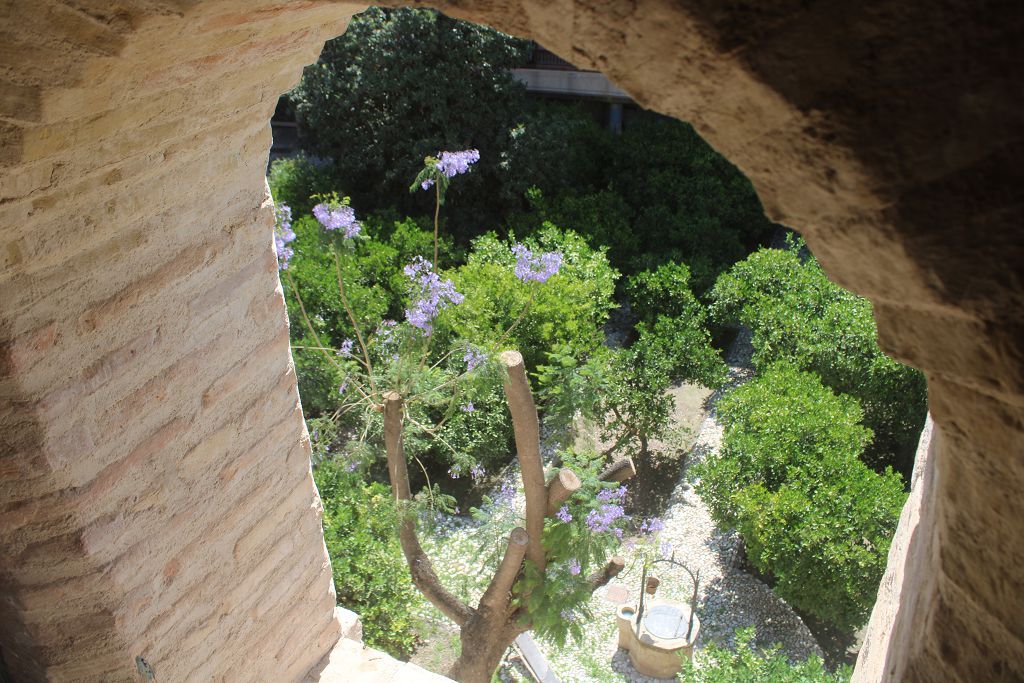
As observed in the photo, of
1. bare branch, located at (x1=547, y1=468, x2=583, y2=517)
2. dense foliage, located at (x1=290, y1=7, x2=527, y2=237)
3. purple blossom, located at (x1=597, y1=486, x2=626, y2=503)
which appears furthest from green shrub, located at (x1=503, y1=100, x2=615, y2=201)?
bare branch, located at (x1=547, y1=468, x2=583, y2=517)

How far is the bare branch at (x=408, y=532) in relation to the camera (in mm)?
4273

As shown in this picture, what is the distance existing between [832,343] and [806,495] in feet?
5.42

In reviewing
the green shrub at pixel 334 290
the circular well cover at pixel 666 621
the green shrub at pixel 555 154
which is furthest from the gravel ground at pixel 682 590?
the green shrub at pixel 555 154

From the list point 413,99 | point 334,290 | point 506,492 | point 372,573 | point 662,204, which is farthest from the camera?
point 662,204

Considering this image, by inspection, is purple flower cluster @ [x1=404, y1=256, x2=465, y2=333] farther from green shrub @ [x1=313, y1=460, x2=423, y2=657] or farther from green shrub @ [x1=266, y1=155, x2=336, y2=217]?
green shrub @ [x1=266, y1=155, x2=336, y2=217]

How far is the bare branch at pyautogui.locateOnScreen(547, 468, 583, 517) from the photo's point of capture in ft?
12.6

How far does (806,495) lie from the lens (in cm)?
548

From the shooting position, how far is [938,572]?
1144 mm

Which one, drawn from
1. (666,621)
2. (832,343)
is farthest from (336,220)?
(832,343)

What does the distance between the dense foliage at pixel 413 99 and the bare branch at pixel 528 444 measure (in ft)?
18.6

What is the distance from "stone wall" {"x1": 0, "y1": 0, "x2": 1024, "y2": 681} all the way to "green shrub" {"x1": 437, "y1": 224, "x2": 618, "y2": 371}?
4.01 metres

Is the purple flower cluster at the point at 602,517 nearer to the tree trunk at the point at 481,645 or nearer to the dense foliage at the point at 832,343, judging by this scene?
the tree trunk at the point at 481,645

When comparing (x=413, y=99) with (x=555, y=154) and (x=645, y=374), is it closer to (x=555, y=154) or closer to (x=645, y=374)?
(x=555, y=154)

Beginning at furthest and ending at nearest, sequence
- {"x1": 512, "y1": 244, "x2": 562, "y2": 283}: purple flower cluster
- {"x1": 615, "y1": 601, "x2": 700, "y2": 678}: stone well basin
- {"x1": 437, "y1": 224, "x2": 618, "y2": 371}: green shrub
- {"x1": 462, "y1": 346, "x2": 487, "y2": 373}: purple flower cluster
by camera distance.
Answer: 1. {"x1": 437, "y1": 224, "x2": 618, "y2": 371}: green shrub
2. {"x1": 615, "y1": 601, "x2": 700, "y2": 678}: stone well basin
3. {"x1": 512, "y1": 244, "x2": 562, "y2": 283}: purple flower cluster
4. {"x1": 462, "y1": 346, "x2": 487, "y2": 373}: purple flower cluster
